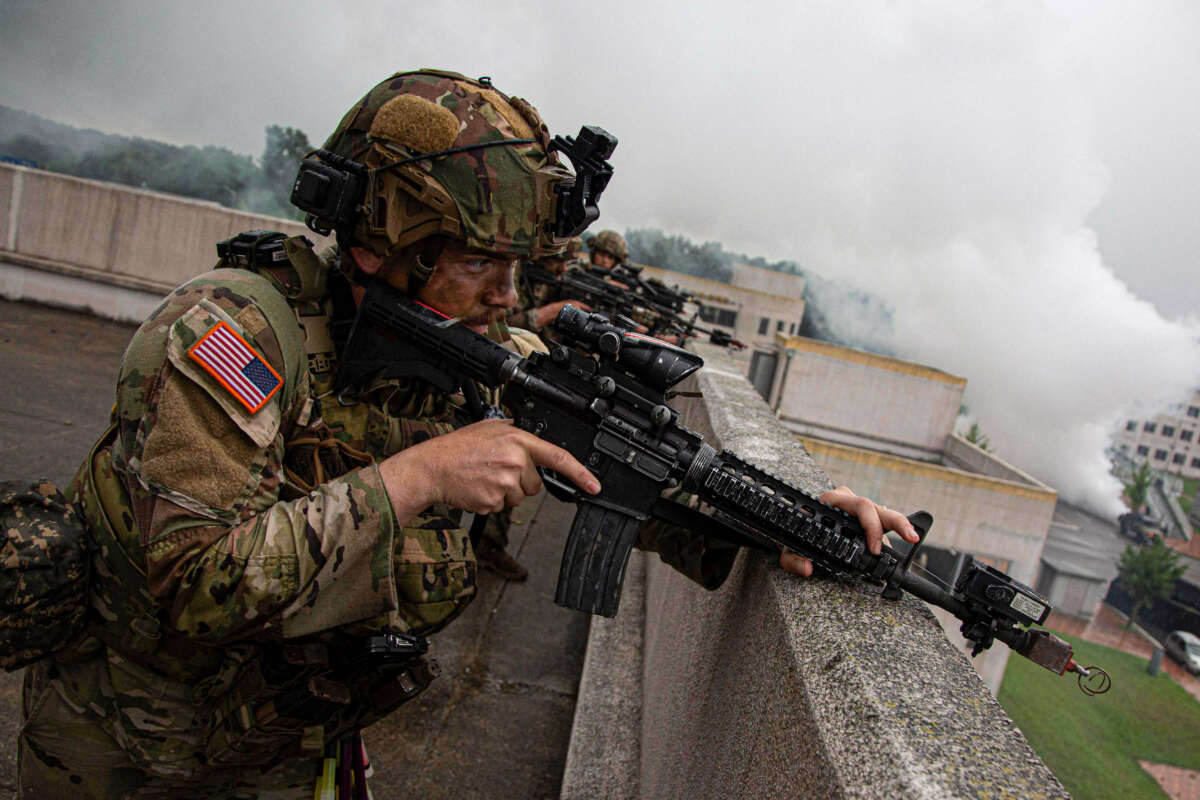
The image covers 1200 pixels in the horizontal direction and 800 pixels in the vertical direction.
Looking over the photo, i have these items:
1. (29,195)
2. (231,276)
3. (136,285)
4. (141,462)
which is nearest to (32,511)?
(141,462)

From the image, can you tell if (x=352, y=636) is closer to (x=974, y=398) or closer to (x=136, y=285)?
(x=136, y=285)

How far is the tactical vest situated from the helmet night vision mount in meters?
0.12

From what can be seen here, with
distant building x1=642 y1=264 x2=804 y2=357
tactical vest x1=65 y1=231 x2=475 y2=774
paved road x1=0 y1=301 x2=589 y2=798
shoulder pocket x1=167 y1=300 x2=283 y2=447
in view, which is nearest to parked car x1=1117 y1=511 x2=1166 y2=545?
distant building x1=642 y1=264 x2=804 y2=357

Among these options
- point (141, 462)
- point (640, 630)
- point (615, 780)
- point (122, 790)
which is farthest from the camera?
point (640, 630)

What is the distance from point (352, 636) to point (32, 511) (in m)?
0.71

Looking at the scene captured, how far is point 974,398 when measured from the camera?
192ft

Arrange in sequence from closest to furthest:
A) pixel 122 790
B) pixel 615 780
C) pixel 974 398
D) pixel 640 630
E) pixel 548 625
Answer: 1. pixel 122 790
2. pixel 615 780
3. pixel 640 630
4. pixel 548 625
5. pixel 974 398

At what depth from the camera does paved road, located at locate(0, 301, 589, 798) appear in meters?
2.83

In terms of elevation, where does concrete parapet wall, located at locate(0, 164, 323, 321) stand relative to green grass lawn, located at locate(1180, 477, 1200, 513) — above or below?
above

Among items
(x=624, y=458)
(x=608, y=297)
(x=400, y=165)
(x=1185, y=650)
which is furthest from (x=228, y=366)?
(x=1185, y=650)

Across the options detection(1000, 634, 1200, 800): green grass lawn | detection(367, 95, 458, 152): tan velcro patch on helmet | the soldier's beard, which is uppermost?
detection(367, 95, 458, 152): tan velcro patch on helmet

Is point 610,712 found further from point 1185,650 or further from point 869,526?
point 1185,650

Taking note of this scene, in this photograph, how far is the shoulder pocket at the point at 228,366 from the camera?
1.31m

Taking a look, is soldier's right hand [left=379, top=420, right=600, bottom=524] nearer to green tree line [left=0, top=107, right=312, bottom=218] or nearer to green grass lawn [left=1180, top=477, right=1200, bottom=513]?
green tree line [left=0, top=107, right=312, bottom=218]
